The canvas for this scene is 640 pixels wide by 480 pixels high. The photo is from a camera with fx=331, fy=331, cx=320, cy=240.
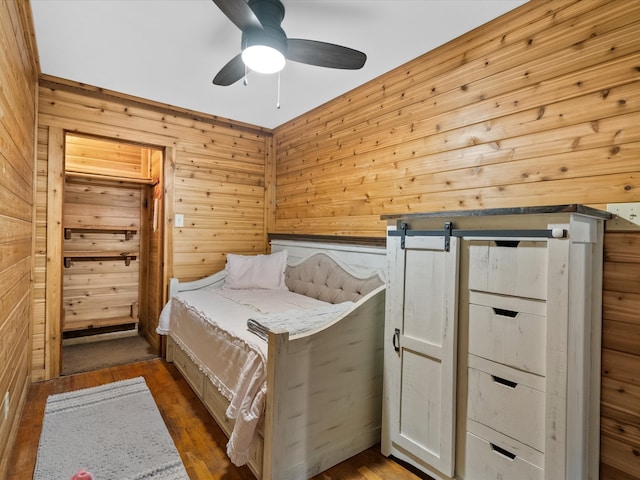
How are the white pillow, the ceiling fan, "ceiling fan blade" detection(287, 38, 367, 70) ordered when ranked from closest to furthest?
the ceiling fan < "ceiling fan blade" detection(287, 38, 367, 70) < the white pillow

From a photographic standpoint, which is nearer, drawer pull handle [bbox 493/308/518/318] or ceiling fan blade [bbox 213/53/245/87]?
drawer pull handle [bbox 493/308/518/318]

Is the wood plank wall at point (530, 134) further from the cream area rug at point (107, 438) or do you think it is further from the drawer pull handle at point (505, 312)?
the cream area rug at point (107, 438)

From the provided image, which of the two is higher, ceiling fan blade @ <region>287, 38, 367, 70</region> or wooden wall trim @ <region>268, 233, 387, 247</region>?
ceiling fan blade @ <region>287, 38, 367, 70</region>

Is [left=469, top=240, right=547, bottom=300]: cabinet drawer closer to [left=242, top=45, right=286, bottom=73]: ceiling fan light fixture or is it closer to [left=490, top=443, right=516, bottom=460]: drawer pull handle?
[left=490, top=443, right=516, bottom=460]: drawer pull handle

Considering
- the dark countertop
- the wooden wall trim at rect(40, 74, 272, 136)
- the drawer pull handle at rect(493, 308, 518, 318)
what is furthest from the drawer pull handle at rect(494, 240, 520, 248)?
the wooden wall trim at rect(40, 74, 272, 136)

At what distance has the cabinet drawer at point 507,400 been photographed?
4.06 feet

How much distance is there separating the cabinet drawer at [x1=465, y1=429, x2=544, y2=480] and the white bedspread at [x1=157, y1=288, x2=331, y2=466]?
0.94 metres

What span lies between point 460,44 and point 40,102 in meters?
3.15

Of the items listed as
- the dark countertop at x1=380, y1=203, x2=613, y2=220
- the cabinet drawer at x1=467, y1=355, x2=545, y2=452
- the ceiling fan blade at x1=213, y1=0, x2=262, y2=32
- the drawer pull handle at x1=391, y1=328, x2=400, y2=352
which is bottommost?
the cabinet drawer at x1=467, y1=355, x2=545, y2=452

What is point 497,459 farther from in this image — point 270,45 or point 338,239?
point 270,45

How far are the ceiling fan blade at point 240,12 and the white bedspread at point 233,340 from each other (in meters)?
1.51

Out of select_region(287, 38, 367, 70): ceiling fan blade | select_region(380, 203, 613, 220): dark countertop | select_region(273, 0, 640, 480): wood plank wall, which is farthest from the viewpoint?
select_region(287, 38, 367, 70): ceiling fan blade

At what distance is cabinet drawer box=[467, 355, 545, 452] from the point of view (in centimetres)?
124

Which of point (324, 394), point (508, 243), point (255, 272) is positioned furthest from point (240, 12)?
point (255, 272)
